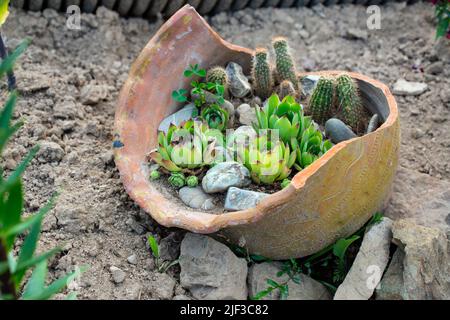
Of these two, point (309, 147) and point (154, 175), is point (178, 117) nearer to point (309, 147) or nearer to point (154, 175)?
point (154, 175)

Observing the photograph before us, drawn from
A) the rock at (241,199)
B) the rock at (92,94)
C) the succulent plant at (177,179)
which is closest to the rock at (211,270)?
the rock at (241,199)

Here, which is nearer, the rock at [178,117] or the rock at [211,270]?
the rock at [211,270]

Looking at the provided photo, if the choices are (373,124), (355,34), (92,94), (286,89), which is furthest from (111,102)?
(355,34)

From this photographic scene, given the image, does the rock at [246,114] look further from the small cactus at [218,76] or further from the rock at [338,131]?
the rock at [338,131]

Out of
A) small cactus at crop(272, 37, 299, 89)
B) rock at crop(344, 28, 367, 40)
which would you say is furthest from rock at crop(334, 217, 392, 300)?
rock at crop(344, 28, 367, 40)

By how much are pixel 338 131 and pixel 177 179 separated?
65cm

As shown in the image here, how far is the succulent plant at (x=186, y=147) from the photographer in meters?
2.74

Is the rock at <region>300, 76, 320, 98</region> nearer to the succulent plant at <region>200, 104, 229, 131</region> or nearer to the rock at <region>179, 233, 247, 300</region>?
the succulent plant at <region>200, 104, 229, 131</region>

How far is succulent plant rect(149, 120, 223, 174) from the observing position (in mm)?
2744

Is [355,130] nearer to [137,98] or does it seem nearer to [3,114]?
[137,98]

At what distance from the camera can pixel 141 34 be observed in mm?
3869

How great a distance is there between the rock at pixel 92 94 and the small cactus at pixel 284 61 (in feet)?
2.74

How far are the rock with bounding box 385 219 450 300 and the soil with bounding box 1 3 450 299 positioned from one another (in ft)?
2.05

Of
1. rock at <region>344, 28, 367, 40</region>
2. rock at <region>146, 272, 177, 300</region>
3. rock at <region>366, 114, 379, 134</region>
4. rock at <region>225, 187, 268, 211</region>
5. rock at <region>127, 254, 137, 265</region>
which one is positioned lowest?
rock at <region>146, 272, 177, 300</region>
